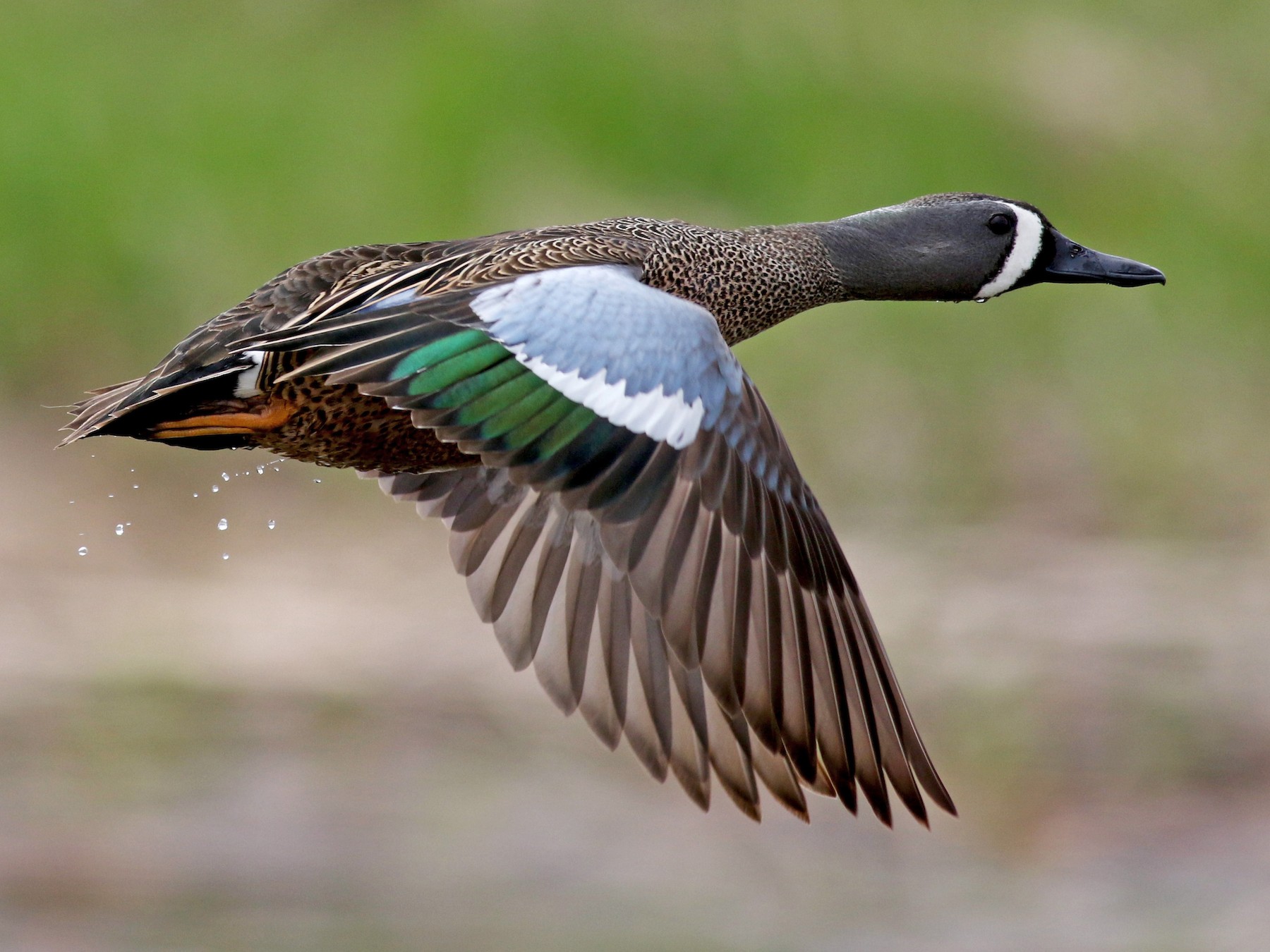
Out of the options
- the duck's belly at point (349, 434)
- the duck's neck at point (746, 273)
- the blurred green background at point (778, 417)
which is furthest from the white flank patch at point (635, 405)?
the blurred green background at point (778, 417)

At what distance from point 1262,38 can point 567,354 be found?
807 cm

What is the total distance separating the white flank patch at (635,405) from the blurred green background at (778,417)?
407cm

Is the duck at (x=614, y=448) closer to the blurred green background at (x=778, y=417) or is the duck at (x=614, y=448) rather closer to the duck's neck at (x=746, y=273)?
the duck's neck at (x=746, y=273)

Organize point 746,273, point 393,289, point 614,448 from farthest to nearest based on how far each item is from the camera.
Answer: point 746,273
point 393,289
point 614,448

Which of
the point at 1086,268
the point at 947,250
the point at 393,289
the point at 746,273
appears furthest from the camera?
the point at 1086,268

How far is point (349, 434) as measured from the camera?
562 centimetres

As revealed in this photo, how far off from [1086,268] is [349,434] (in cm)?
206

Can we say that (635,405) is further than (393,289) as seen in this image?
No

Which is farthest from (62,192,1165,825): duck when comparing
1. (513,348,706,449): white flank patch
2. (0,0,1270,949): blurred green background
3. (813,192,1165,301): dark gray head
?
(0,0,1270,949): blurred green background

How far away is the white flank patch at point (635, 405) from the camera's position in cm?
511

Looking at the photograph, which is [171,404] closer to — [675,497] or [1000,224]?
[675,497]

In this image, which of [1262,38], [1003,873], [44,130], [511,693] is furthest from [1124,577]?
[44,130]

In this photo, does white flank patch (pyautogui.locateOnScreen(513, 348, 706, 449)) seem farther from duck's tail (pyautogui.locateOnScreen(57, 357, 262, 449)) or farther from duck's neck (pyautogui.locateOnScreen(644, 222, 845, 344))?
duck's tail (pyautogui.locateOnScreen(57, 357, 262, 449))

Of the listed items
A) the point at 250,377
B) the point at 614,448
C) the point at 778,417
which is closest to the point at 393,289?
the point at 250,377
